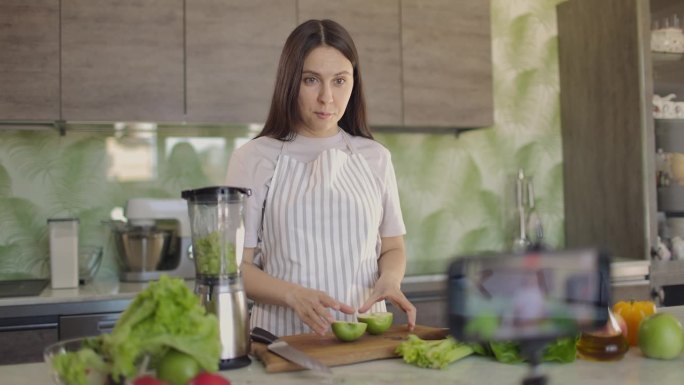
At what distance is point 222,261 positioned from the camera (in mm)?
1332

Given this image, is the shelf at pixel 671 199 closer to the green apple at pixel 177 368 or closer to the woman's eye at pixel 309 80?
the woman's eye at pixel 309 80

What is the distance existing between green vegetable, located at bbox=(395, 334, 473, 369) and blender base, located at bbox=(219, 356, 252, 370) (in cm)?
29

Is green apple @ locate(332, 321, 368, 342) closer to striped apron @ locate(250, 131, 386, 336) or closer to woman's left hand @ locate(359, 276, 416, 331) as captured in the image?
woman's left hand @ locate(359, 276, 416, 331)

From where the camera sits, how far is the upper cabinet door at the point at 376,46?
319 centimetres

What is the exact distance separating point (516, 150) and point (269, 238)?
7.87 ft

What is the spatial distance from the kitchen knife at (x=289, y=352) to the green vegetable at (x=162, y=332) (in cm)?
22

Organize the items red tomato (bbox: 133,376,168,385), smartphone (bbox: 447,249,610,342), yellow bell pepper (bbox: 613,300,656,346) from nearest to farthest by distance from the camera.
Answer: smartphone (bbox: 447,249,610,342) < red tomato (bbox: 133,376,168,385) < yellow bell pepper (bbox: 613,300,656,346)

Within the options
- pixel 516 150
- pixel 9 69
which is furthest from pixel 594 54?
pixel 9 69

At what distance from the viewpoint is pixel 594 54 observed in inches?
142

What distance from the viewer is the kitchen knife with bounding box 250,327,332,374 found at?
1188 millimetres

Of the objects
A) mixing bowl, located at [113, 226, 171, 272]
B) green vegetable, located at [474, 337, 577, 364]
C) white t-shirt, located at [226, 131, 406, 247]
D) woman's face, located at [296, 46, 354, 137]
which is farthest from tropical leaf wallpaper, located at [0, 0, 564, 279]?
green vegetable, located at [474, 337, 577, 364]

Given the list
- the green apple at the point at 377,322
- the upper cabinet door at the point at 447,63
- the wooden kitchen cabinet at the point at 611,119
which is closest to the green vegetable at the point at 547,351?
the green apple at the point at 377,322

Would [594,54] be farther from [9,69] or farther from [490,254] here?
[490,254]

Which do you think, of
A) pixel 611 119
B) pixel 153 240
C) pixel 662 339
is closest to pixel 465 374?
pixel 662 339
